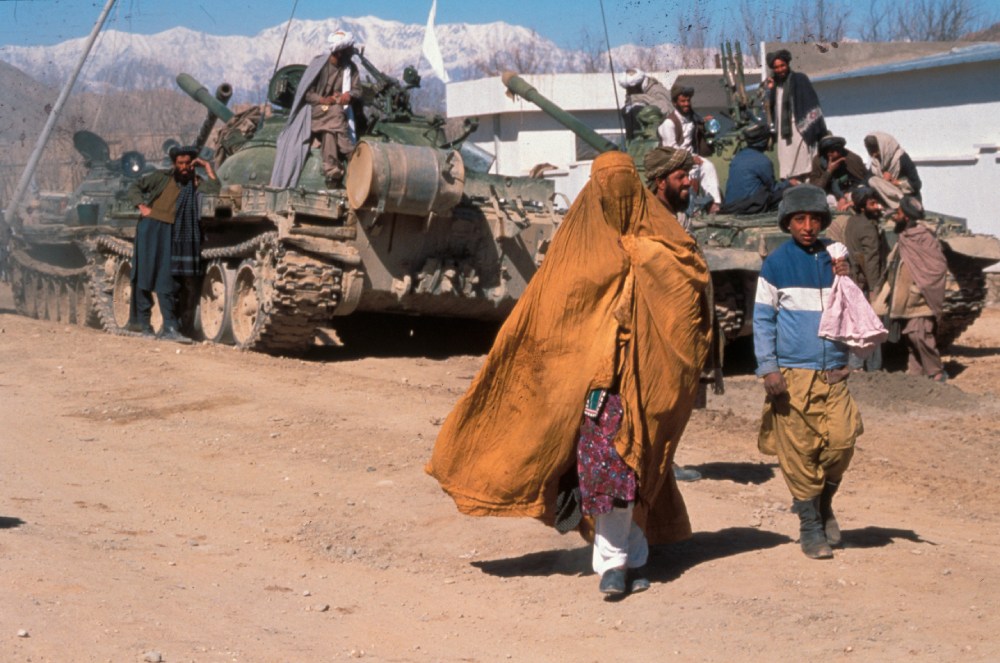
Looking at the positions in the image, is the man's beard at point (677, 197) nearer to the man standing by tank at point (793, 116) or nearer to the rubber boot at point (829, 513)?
the rubber boot at point (829, 513)

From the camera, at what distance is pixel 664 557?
→ 600 centimetres

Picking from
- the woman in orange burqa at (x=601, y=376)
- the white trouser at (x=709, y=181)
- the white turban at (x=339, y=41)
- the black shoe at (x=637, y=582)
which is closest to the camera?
the woman in orange burqa at (x=601, y=376)

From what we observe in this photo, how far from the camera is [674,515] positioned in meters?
5.81

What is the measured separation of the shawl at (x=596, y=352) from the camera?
5.37 m

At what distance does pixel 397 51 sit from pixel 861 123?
207 feet

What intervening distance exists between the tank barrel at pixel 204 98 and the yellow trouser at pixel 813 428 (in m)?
11.7

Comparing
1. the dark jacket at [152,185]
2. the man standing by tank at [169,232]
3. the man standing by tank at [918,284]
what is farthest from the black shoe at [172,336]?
the man standing by tank at [918,284]

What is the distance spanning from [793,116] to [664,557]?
24.4 ft

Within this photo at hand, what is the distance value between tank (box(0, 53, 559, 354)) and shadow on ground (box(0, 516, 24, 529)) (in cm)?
560

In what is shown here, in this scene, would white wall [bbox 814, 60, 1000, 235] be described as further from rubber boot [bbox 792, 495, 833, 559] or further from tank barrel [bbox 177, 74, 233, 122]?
rubber boot [bbox 792, 495, 833, 559]

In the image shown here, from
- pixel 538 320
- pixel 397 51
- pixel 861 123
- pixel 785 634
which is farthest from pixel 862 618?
pixel 397 51

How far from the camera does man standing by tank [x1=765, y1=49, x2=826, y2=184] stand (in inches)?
496

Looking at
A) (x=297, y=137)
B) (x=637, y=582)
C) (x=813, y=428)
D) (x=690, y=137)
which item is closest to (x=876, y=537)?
(x=813, y=428)

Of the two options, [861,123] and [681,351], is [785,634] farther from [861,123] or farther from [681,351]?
[861,123]
